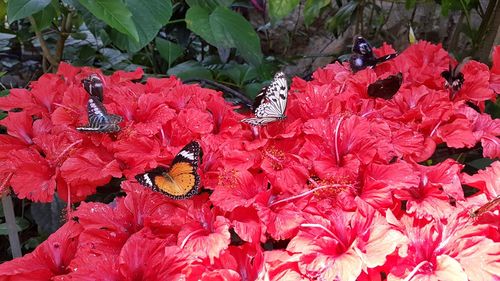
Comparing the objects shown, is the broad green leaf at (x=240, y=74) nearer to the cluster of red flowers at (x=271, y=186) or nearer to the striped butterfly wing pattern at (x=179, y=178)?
the cluster of red flowers at (x=271, y=186)

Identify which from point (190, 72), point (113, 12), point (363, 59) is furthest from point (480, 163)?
point (190, 72)

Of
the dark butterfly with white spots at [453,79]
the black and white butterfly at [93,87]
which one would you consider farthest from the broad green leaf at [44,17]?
the dark butterfly with white spots at [453,79]

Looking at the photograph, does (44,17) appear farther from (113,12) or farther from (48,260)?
(48,260)

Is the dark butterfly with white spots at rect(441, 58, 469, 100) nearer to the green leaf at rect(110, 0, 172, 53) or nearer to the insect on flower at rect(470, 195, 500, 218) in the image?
the insect on flower at rect(470, 195, 500, 218)

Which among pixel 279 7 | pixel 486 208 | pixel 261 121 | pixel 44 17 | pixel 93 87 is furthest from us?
pixel 44 17

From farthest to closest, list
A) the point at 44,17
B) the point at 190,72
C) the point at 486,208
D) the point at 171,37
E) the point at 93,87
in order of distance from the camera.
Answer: the point at 171,37, the point at 190,72, the point at 44,17, the point at 93,87, the point at 486,208

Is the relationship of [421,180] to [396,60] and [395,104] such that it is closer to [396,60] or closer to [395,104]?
[395,104]
